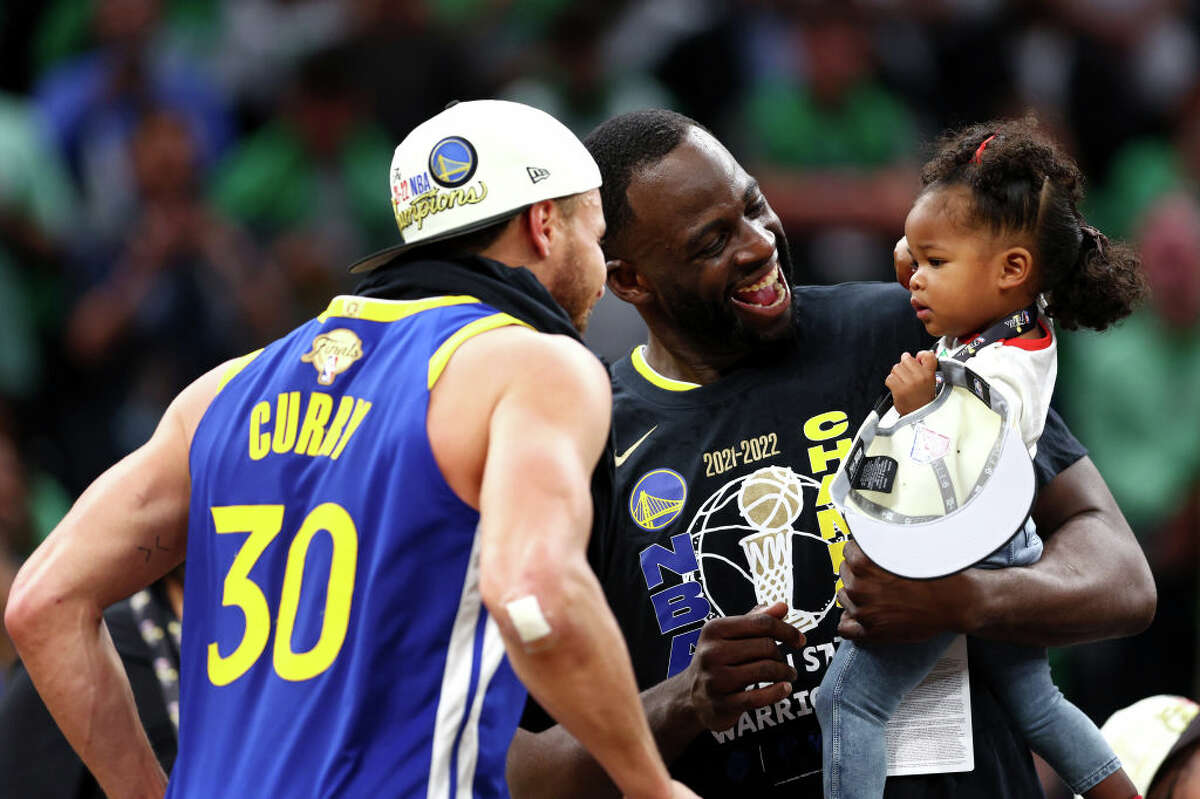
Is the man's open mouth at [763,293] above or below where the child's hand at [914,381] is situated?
above

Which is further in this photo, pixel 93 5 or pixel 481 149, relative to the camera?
pixel 93 5

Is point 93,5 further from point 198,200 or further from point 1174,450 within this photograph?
point 1174,450

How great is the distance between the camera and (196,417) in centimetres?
310

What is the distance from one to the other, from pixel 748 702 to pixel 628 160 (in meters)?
1.30

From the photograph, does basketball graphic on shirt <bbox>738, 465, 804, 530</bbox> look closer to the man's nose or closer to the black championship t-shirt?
the black championship t-shirt

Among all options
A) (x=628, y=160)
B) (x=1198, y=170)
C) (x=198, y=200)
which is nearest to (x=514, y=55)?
(x=198, y=200)

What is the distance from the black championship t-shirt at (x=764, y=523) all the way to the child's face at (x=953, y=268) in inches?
12.0

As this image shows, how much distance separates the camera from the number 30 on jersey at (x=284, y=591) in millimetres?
2773

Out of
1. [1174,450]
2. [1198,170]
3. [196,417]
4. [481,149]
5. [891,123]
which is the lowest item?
[1174,450]

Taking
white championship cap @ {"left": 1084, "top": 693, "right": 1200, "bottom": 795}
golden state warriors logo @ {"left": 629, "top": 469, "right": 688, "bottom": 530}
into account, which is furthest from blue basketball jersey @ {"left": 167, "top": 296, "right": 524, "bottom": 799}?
white championship cap @ {"left": 1084, "top": 693, "right": 1200, "bottom": 795}

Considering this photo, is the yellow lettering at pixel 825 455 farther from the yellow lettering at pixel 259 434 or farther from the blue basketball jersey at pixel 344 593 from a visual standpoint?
the yellow lettering at pixel 259 434

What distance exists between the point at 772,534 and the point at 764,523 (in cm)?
3

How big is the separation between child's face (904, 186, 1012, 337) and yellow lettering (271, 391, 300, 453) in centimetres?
125

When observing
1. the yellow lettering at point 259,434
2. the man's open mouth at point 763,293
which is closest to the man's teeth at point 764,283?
the man's open mouth at point 763,293
